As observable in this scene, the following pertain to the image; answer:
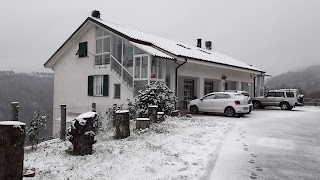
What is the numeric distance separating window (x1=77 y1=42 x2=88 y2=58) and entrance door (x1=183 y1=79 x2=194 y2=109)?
8237mm

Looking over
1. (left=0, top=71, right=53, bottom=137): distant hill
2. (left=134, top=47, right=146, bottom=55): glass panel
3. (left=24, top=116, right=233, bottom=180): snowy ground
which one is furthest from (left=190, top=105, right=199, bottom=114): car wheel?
(left=0, top=71, right=53, bottom=137): distant hill

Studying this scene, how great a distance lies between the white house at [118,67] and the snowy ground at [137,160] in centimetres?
809

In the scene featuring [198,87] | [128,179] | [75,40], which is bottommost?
[128,179]

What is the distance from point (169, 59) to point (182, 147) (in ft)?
31.9

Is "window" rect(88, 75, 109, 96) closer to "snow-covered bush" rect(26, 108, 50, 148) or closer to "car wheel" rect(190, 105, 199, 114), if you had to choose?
"car wheel" rect(190, 105, 199, 114)

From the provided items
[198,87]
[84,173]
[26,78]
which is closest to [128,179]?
[84,173]

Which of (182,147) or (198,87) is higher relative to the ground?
(198,87)

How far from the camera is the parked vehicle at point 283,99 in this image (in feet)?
69.9

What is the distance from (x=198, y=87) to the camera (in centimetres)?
1945

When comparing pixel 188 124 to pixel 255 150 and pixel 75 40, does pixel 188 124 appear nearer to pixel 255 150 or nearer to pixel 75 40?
pixel 255 150

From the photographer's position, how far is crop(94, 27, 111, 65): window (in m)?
18.1

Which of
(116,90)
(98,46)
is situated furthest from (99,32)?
(116,90)

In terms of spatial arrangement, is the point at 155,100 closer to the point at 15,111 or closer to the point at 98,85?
the point at 15,111

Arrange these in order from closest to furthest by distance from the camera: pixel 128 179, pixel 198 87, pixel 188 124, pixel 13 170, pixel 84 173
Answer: pixel 13 170
pixel 128 179
pixel 84 173
pixel 188 124
pixel 198 87
